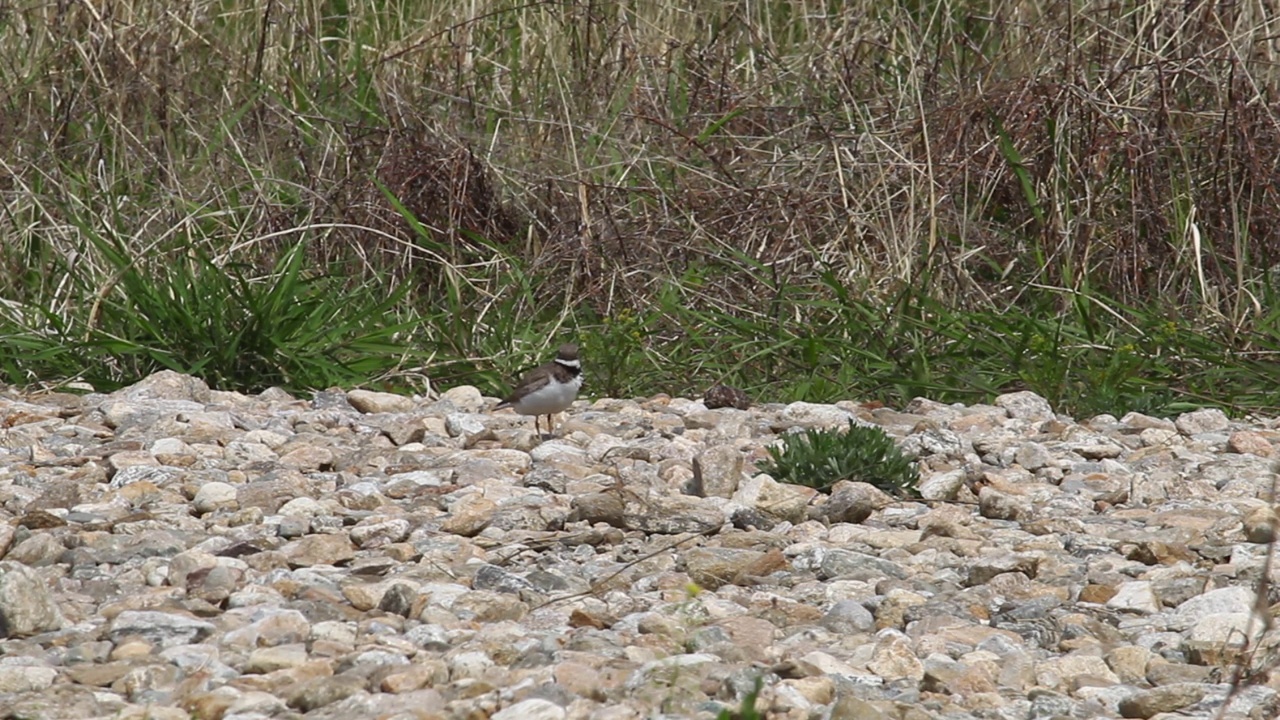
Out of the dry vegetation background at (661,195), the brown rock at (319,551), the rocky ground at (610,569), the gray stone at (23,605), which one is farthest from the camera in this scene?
the dry vegetation background at (661,195)

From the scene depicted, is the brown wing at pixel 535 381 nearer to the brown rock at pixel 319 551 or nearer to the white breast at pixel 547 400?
the white breast at pixel 547 400

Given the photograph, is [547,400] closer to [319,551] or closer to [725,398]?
[725,398]

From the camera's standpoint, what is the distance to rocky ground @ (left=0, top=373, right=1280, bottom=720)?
298cm

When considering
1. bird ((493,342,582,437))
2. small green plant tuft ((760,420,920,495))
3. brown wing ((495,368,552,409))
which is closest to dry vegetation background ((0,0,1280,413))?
bird ((493,342,582,437))

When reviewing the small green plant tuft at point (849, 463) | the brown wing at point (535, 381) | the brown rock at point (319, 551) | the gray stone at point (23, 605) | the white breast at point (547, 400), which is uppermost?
the gray stone at point (23, 605)

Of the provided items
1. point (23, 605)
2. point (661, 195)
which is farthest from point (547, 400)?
point (661, 195)

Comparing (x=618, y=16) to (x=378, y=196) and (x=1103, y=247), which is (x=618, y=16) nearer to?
(x=378, y=196)

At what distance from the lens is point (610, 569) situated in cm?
383

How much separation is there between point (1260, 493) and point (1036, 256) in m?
2.59

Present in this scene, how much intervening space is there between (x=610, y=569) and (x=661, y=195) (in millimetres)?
4005

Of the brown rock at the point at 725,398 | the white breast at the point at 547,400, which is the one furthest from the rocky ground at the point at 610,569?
the brown rock at the point at 725,398

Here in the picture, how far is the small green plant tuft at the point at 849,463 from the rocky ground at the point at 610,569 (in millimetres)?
93

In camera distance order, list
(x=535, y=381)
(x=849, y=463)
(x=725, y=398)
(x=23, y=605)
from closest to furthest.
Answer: (x=23, y=605)
(x=849, y=463)
(x=535, y=381)
(x=725, y=398)

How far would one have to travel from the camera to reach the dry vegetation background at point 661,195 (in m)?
6.31
